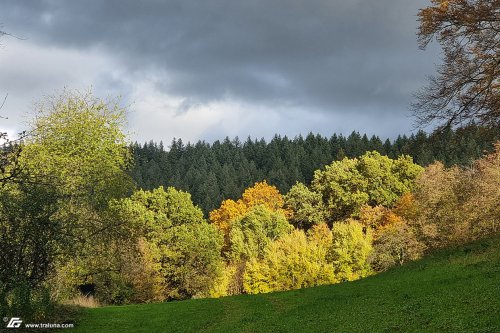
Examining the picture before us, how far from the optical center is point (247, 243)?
79938mm

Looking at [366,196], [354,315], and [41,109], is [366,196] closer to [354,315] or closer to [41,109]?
[41,109]

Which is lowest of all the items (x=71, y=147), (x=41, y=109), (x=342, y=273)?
(x=342, y=273)

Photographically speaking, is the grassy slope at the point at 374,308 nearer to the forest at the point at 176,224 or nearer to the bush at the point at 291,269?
the forest at the point at 176,224

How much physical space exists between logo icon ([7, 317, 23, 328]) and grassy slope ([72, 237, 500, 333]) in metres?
2.83

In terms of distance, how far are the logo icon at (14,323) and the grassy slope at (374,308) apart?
2830 millimetres

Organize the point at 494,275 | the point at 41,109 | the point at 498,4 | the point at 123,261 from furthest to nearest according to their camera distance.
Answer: the point at 123,261 < the point at 41,109 < the point at 498,4 < the point at 494,275

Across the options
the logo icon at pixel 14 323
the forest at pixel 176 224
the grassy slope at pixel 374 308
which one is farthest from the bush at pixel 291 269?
the logo icon at pixel 14 323

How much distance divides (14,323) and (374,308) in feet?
50.0

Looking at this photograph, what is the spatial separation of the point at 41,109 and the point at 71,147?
586 cm

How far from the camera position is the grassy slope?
49.3 feet

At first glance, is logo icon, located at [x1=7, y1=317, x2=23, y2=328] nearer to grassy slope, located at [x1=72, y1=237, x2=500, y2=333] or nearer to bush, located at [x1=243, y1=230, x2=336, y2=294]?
grassy slope, located at [x1=72, y1=237, x2=500, y2=333]

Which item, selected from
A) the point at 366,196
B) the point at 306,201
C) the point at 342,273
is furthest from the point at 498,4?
the point at 306,201

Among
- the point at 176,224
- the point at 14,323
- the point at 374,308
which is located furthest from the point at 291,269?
the point at 14,323

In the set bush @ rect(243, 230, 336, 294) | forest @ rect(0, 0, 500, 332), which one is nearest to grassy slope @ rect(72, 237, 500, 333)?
forest @ rect(0, 0, 500, 332)
